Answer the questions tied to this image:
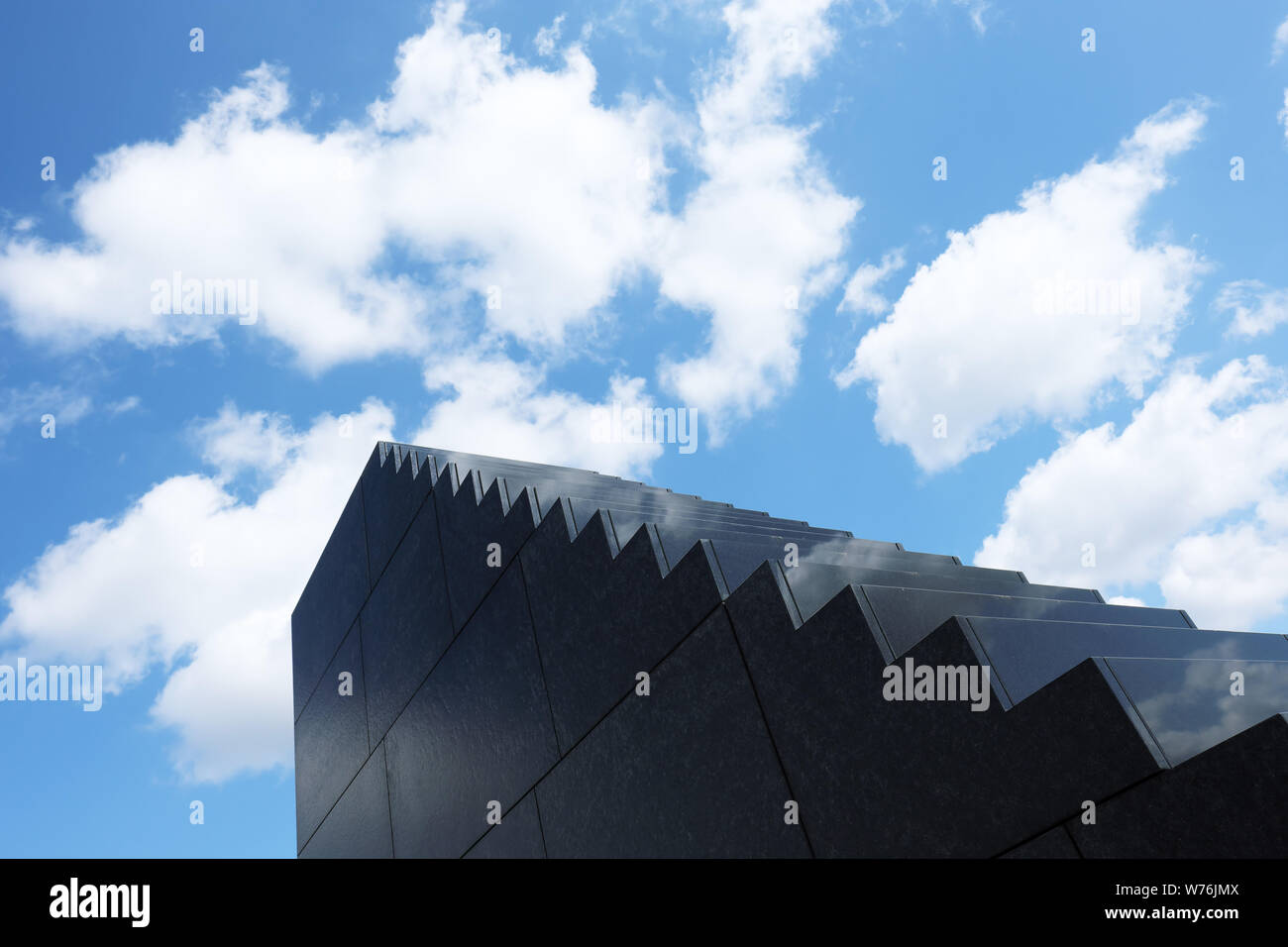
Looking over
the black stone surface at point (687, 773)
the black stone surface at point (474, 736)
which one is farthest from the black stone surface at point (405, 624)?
the black stone surface at point (687, 773)

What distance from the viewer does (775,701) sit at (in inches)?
213

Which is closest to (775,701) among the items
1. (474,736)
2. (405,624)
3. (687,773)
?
(687,773)

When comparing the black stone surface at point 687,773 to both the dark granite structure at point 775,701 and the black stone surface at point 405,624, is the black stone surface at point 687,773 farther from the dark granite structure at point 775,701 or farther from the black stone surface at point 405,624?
the black stone surface at point 405,624

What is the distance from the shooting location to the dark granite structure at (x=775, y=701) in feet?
12.3

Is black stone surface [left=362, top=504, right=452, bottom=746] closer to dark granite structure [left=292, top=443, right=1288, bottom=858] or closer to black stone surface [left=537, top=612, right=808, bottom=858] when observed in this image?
dark granite structure [left=292, top=443, right=1288, bottom=858]

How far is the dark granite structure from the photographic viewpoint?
12.3 ft

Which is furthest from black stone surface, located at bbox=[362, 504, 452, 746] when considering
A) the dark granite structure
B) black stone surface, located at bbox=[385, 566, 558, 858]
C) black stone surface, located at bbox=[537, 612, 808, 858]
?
black stone surface, located at bbox=[537, 612, 808, 858]

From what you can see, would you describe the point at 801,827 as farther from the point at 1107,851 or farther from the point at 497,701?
the point at 497,701

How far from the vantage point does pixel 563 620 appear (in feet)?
25.6

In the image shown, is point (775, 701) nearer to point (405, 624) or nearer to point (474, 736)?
point (474, 736)

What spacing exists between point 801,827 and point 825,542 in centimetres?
443

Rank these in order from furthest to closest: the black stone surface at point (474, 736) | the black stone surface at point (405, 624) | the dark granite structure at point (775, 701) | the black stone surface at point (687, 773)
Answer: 1. the black stone surface at point (405, 624)
2. the black stone surface at point (474, 736)
3. the black stone surface at point (687, 773)
4. the dark granite structure at point (775, 701)
